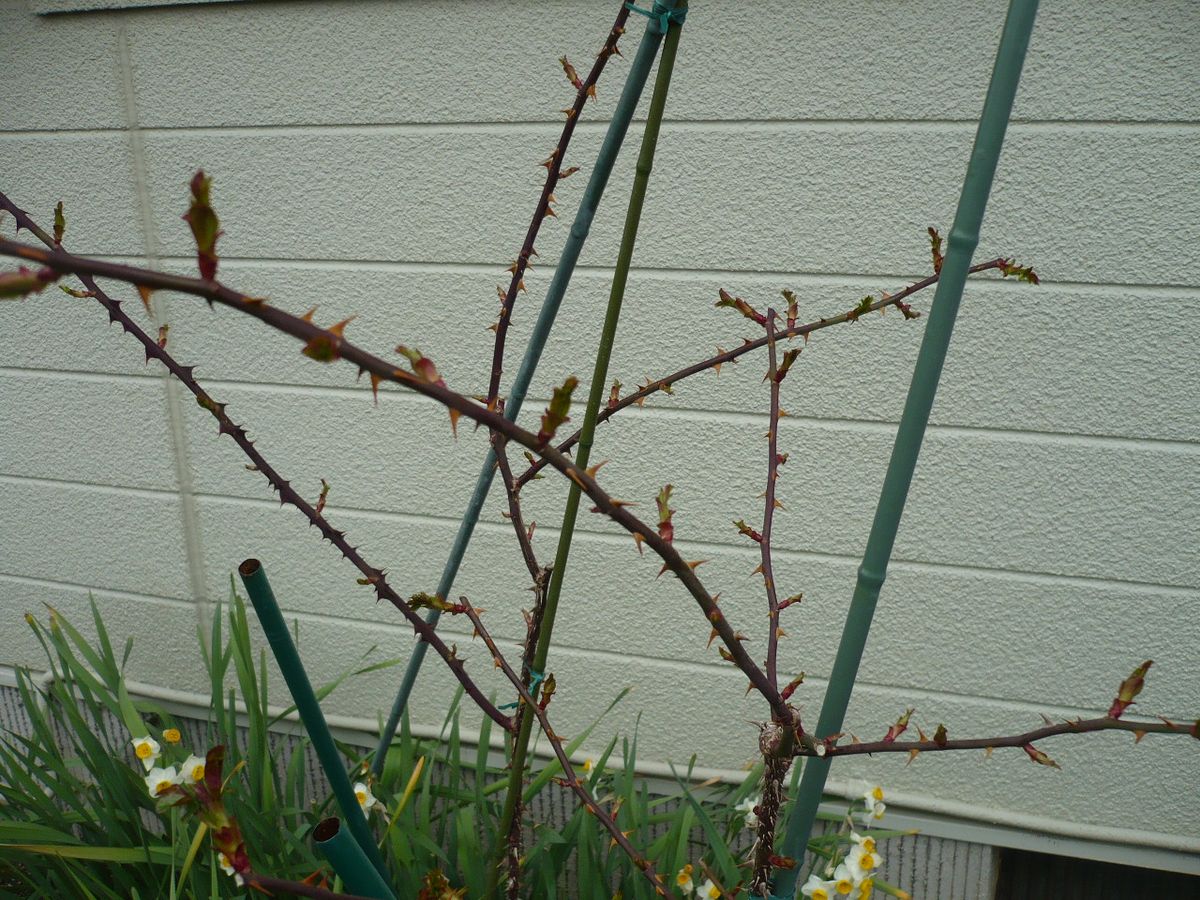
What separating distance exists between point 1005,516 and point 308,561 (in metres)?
1.58

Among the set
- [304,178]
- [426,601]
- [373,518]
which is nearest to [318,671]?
[373,518]

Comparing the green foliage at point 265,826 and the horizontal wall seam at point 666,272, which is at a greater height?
the horizontal wall seam at point 666,272

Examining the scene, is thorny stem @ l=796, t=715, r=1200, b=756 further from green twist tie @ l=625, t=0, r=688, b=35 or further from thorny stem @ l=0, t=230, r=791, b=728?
green twist tie @ l=625, t=0, r=688, b=35

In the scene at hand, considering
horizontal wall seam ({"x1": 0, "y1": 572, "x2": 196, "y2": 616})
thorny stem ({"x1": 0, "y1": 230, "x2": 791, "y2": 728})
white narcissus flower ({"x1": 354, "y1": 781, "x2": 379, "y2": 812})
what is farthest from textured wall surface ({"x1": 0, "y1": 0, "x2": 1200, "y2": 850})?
thorny stem ({"x1": 0, "y1": 230, "x2": 791, "y2": 728})

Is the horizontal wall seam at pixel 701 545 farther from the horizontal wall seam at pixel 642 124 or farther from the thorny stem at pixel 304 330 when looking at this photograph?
the thorny stem at pixel 304 330

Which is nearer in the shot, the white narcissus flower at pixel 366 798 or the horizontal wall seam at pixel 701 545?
the white narcissus flower at pixel 366 798

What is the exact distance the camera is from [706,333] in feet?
6.07

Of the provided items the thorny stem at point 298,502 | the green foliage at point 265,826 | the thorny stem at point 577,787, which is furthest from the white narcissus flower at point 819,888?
A: the thorny stem at point 298,502

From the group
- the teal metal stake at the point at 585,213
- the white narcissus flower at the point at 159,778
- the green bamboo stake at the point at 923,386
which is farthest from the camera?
the white narcissus flower at the point at 159,778

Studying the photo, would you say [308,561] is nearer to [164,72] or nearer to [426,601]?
[164,72]

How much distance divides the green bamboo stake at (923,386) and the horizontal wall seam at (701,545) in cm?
116

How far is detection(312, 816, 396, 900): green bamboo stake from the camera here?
2.15 feet

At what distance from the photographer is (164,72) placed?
1.99m

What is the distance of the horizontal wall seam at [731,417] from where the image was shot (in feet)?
5.77
